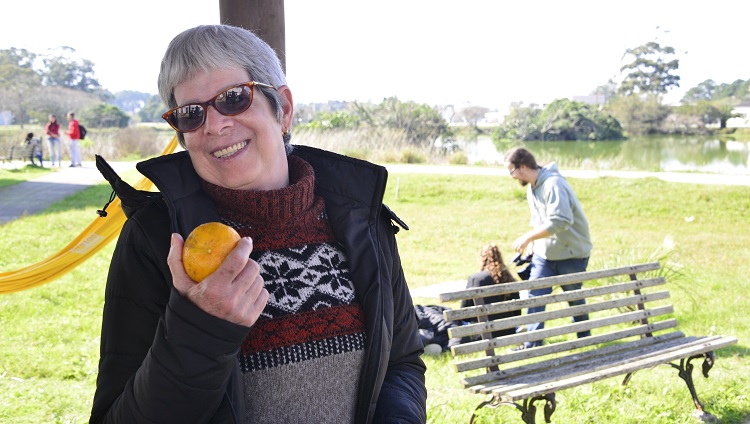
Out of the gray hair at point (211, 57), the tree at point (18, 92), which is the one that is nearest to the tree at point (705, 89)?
the tree at point (18, 92)

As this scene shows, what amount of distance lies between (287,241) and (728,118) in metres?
55.3

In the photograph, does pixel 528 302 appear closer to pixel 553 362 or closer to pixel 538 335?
pixel 538 335

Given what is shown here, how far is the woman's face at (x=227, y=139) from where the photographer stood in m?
1.73

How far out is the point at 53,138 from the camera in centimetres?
2209

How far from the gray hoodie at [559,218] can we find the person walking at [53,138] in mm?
18746

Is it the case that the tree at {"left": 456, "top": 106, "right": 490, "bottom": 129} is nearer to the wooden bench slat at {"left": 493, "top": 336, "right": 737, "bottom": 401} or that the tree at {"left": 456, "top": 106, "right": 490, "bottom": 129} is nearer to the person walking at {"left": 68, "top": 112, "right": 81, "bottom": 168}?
the person walking at {"left": 68, "top": 112, "right": 81, "bottom": 168}

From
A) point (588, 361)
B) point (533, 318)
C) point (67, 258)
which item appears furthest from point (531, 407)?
point (67, 258)

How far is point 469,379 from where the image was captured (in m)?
4.31

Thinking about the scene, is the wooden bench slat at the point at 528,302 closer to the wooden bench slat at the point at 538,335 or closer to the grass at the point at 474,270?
the wooden bench slat at the point at 538,335

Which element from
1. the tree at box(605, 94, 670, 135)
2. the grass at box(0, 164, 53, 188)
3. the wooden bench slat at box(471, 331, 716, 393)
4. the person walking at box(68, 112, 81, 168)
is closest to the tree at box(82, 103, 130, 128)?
the person walking at box(68, 112, 81, 168)

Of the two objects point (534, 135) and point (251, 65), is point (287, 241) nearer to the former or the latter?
point (251, 65)

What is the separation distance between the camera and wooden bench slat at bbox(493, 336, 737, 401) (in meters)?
4.01

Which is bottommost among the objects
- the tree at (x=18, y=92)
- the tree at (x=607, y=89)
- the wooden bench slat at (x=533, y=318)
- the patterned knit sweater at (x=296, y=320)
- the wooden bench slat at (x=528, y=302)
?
the wooden bench slat at (x=533, y=318)

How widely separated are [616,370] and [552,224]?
195 centimetres
